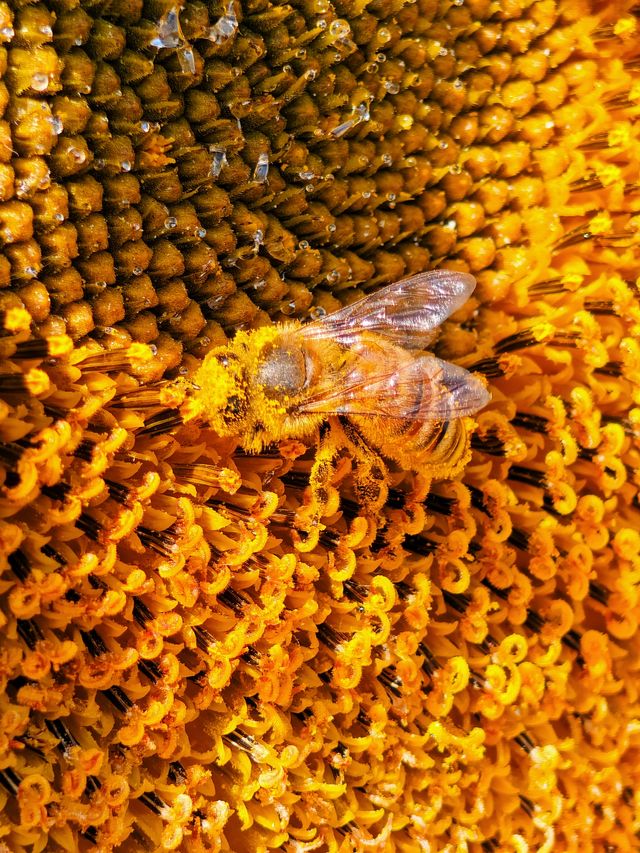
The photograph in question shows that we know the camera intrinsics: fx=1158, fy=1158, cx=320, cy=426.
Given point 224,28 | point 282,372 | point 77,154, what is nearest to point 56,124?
point 77,154

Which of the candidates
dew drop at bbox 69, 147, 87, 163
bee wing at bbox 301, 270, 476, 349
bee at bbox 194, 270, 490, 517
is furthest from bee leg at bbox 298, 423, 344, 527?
dew drop at bbox 69, 147, 87, 163

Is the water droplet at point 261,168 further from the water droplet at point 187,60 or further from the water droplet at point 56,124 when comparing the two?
the water droplet at point 56,124

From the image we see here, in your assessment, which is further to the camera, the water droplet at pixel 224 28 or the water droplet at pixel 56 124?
the water droplet at pixel 224 28

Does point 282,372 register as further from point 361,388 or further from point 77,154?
point 77,154

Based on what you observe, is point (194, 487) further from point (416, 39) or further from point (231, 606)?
point (416, 39)

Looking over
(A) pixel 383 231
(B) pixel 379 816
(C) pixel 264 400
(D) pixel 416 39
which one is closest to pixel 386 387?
(C) pixel 264 400

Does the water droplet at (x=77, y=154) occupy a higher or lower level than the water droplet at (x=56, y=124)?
lower

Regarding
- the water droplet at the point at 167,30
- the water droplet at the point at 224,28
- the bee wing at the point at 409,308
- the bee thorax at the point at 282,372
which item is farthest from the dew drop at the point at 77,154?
the bee wing at the point at 409,308
